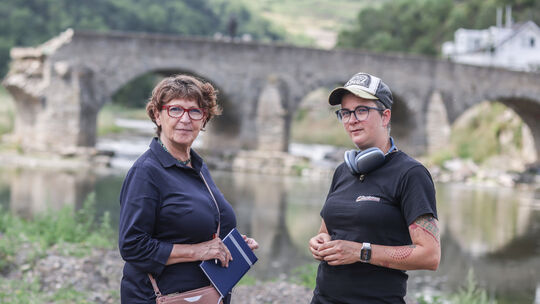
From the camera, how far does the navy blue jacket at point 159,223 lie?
257 cm

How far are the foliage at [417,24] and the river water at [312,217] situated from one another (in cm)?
3188

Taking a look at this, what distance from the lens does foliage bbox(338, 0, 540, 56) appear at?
51.2 m

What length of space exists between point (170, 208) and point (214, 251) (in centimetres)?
28

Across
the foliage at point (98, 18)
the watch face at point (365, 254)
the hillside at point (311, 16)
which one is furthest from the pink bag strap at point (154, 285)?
the hillside at point (311, 16)

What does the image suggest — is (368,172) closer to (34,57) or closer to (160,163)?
(160,163)

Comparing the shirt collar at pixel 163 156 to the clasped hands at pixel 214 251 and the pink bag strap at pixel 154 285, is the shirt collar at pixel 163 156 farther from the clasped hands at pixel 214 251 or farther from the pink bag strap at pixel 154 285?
the pink bag strap at pixel 154 285

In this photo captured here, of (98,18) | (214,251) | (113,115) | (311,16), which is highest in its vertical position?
(311,16)

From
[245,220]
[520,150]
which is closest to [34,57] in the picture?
[245,220]

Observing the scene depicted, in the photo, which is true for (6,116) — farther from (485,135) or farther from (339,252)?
(339,252)

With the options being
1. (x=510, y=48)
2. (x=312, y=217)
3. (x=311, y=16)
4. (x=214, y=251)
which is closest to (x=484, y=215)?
(x=312, y=217)

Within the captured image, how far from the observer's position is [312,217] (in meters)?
12.8

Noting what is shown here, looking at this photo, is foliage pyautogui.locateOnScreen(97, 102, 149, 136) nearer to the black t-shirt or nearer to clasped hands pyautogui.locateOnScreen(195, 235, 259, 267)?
clasped hands pyautogui.locateOnScreen(195, 235, 259, 267)

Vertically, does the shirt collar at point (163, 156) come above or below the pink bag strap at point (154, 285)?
above

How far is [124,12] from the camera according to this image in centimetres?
5066
